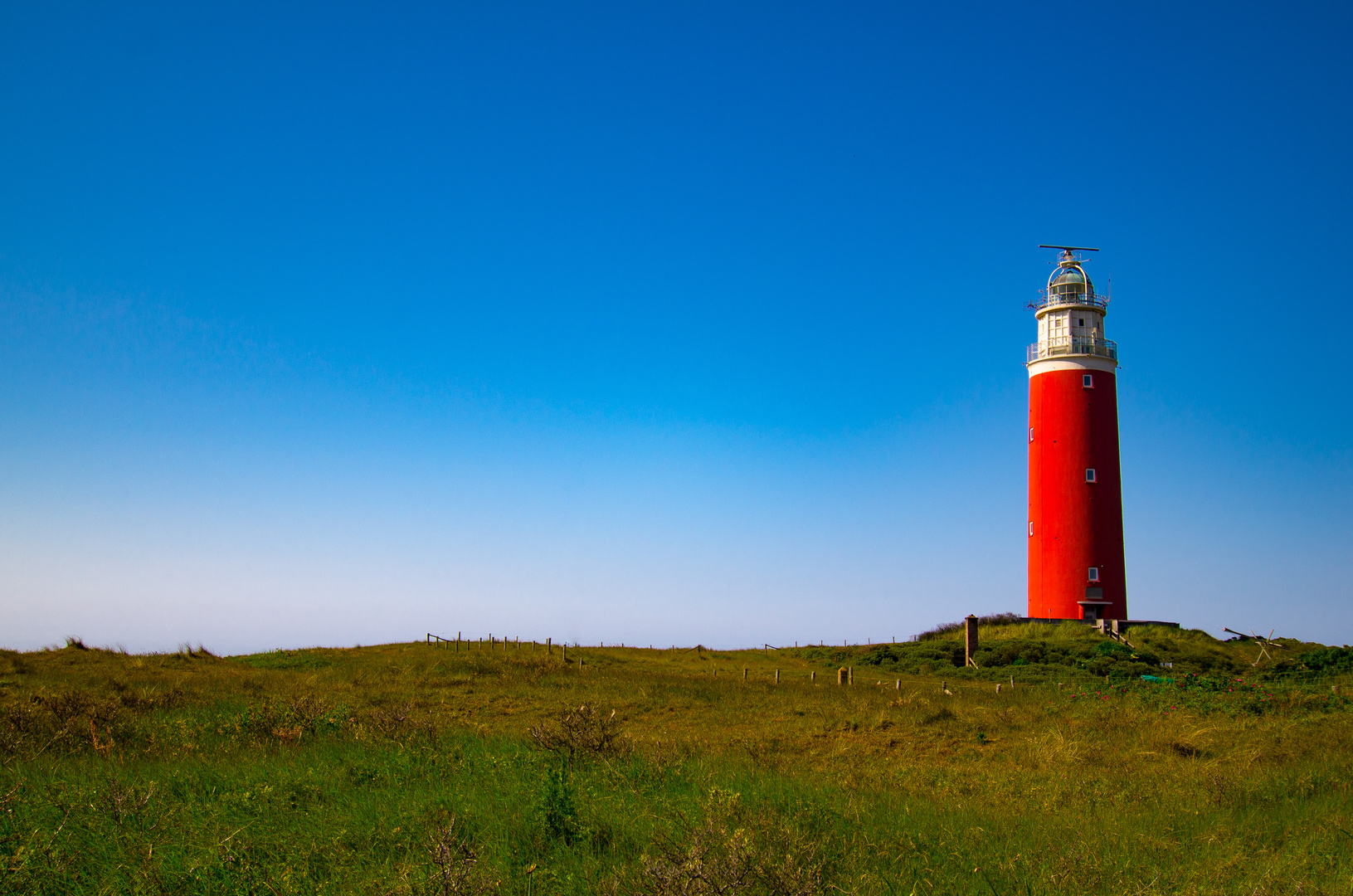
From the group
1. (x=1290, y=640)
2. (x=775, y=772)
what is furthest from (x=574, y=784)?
(x=1290, y=640)

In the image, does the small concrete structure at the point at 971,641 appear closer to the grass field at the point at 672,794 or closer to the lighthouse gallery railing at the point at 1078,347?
the grass field at the point at 672,794

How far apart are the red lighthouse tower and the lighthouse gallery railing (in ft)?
0.13

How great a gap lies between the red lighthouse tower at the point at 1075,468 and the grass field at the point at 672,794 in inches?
642

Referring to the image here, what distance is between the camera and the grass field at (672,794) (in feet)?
22.7

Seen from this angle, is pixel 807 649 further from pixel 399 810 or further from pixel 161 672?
pixel 399 810

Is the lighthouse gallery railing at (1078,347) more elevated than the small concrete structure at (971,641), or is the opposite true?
the lighthouse gallery railing at (1078,347)

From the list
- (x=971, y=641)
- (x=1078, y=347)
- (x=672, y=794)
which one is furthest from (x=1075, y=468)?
(x=672, y=794)

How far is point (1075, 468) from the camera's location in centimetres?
3991

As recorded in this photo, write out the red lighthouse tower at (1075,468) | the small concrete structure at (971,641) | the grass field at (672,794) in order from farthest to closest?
1. the red lighthouse tower at (1075,468)
2. the small concrete structure at (971,641)
3. the grass field at (672,794)

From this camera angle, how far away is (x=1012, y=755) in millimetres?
15273

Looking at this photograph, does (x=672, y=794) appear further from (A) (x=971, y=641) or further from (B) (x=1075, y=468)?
(B) (x=1075, y=468)

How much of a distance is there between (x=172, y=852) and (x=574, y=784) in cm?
415

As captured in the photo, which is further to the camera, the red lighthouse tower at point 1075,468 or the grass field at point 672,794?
the red lighthouse tower at point 1075,468

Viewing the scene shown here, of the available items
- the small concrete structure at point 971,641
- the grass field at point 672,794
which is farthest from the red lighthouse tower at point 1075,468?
the grass field at point 672,794
